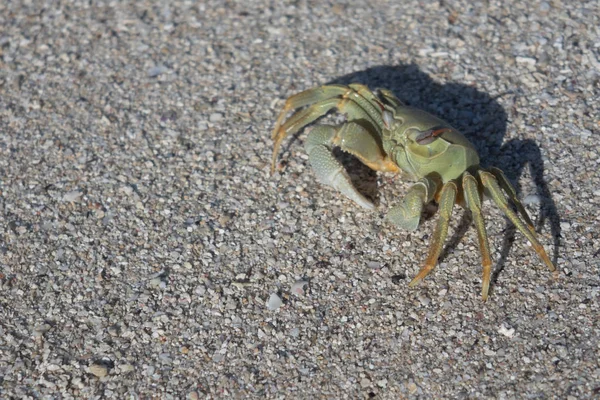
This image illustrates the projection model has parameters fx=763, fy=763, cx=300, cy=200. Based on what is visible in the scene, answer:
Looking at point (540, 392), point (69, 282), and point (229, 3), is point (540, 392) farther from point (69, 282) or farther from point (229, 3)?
point (229, 3)

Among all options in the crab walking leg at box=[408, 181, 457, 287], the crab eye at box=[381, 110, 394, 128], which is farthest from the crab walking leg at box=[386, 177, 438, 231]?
the crab eye at box=[381, 110, 394, 128]

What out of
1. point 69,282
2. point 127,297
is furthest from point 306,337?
point 69,282

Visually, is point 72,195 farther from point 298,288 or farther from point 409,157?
point 409,157

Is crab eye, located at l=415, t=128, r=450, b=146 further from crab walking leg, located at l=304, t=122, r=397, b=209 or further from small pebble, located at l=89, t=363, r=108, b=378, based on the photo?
small pebble, located at l=89, t=363, r=108, b=378

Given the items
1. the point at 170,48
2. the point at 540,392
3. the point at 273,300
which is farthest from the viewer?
the point at 170,48

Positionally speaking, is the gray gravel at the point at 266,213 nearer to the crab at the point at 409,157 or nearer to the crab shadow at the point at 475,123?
the crab shadow at the point at 475,123

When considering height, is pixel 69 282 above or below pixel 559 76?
below
